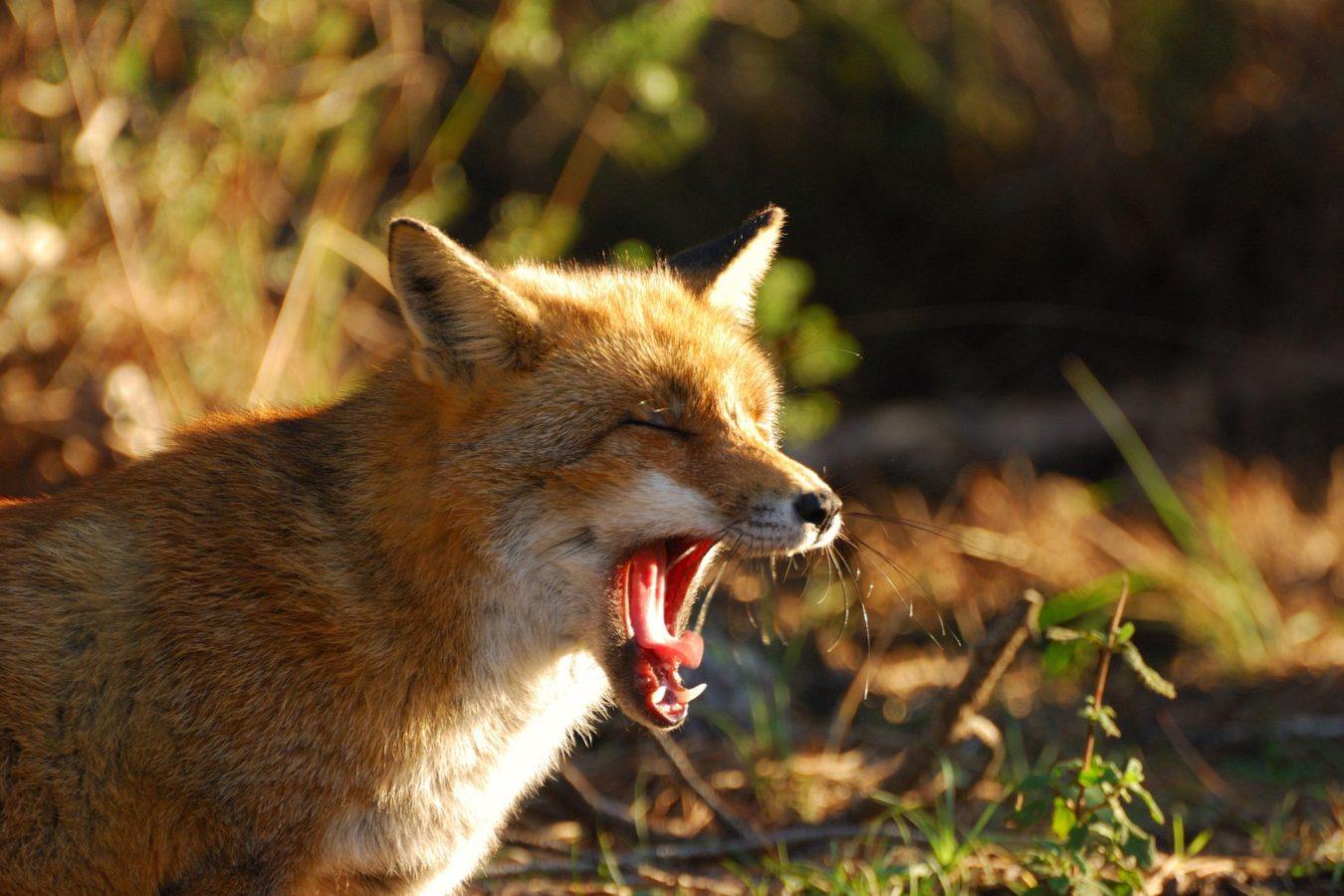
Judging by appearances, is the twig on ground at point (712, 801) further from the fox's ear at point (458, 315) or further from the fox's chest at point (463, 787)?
the fox's ear at point (458, 315)

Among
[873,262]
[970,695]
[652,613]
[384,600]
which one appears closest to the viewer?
[384,600]

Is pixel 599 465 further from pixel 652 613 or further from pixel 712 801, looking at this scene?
pixel 712 801

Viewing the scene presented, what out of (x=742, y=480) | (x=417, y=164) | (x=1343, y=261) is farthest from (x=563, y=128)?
(x=742, y=480)

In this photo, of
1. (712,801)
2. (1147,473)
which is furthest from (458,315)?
(1147,473)

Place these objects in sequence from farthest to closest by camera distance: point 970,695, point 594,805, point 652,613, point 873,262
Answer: point 873,262, point 594,805, point 970,695, point 652,613

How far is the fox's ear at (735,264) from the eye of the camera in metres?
4.14

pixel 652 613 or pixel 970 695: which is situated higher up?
pixel 652 613

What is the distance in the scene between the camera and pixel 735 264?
165 inches

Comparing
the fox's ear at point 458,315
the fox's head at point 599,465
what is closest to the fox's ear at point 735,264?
the fox's head at point 599,465

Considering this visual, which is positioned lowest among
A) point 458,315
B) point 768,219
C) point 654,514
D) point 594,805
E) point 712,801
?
point 594,805

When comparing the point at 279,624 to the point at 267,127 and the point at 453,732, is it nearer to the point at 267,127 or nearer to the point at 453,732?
the point at 453,732

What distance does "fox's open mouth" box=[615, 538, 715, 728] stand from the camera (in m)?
3.40

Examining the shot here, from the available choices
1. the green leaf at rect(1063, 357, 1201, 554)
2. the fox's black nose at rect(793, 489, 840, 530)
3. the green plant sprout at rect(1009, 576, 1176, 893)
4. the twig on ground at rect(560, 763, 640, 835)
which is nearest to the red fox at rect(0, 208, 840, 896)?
the fox's black nose at rect(793, 489, 840, 530)

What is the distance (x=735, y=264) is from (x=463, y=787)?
1772 mm
